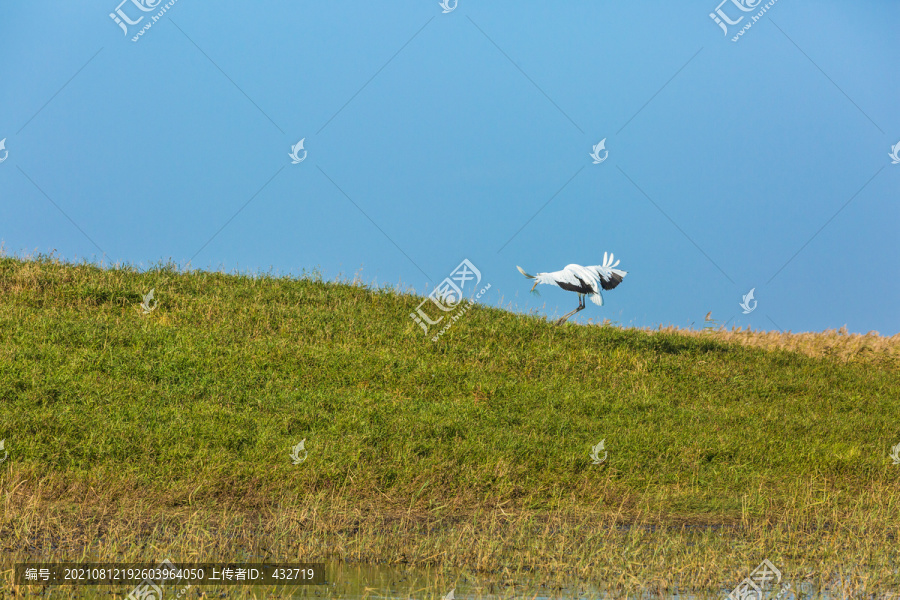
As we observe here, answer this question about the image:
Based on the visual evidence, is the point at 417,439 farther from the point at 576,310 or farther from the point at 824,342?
the point at 824,342

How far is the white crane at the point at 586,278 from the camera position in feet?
69.4

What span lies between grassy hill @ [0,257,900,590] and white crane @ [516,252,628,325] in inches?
56.1

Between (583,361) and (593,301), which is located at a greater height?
(593,301)

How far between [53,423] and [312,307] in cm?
1003

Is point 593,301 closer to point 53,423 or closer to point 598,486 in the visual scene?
point 598,486

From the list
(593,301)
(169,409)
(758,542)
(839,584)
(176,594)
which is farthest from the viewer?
(593,301)

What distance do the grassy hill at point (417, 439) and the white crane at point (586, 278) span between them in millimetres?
1425

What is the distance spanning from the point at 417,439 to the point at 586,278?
367 inches

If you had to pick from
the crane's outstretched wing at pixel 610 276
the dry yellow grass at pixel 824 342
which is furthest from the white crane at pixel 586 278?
the dry yellow grass at pixel 824 342

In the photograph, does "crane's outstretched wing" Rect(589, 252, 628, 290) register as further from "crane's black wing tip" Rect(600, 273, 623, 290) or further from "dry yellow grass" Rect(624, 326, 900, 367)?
"dry yellow grass" Rect(624, 326, 900, 367)

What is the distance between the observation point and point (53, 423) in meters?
12.9

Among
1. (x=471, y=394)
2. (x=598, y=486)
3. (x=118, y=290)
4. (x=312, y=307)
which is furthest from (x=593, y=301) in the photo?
(x=118, y=290)

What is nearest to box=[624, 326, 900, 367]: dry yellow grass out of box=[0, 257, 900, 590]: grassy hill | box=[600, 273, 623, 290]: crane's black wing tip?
box=[0, 257, 900, 590]: grassy hill

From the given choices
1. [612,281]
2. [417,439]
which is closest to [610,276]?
[612,281]
